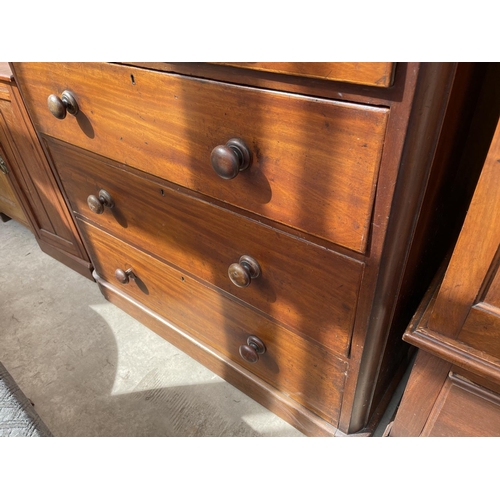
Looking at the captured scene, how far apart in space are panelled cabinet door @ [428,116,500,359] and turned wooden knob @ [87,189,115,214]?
0.74m

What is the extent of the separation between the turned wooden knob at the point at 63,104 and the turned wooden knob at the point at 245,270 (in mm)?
454

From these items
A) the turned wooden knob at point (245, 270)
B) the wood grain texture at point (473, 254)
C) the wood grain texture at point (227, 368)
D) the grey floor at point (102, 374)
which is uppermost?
the wood grain texture at point (473, 254)

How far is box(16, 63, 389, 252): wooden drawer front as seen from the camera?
0.47m

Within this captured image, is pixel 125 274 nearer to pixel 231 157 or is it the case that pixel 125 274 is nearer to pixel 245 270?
pixel 245 270

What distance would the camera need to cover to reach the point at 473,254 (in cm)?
45

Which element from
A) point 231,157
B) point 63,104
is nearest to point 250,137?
point 231,157

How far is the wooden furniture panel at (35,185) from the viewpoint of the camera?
1105 millimetres

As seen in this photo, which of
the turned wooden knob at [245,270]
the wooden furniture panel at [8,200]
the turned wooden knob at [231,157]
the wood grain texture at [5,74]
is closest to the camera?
the turned wooden knob at [231,157]

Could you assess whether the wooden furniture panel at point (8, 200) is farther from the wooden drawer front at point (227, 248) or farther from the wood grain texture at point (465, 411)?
the wood grain texture at point (465, 411)

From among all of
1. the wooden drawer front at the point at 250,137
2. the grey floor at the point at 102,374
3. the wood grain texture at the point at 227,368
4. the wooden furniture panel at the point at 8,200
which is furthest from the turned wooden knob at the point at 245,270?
the wooden furniture panel at the point at 8,200

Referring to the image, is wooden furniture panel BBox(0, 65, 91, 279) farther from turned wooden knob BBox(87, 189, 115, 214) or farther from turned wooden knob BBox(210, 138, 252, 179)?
turned wooden knob BBox(210, 138, 252, 179)

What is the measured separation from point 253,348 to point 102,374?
0.54m
